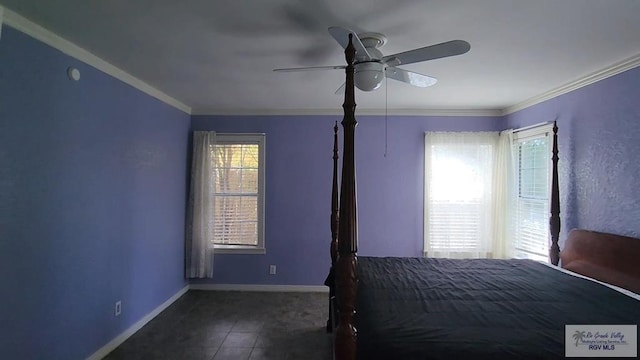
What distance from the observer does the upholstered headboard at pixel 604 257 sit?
2260mm

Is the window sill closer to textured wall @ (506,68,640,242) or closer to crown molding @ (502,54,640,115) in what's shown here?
textured wall @ (506,68,640,242)

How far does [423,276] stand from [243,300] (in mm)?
2377

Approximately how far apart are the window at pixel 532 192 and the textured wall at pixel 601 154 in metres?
0.25

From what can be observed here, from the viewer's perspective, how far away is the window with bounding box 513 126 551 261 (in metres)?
3.36

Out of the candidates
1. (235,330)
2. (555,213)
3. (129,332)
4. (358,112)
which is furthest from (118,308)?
(555,213)

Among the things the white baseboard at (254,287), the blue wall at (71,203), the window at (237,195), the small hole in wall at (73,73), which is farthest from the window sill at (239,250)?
the small hole in wall at (73,73)

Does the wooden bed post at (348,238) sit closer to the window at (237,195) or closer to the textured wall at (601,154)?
the textured wall at (601,154)

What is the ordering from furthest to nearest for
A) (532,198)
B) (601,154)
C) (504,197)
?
(504,197), (532,198), (601,154)

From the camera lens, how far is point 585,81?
2826 mm

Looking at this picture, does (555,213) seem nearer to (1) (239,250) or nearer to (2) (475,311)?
(2) (475,311)

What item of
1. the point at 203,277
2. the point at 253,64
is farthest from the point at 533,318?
the point at 203,277

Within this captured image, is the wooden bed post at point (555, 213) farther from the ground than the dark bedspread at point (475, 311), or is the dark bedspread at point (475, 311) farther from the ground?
the wooden bed post at point (555, 213)

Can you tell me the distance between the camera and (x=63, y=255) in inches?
88.0

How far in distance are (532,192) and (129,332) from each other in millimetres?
4324
